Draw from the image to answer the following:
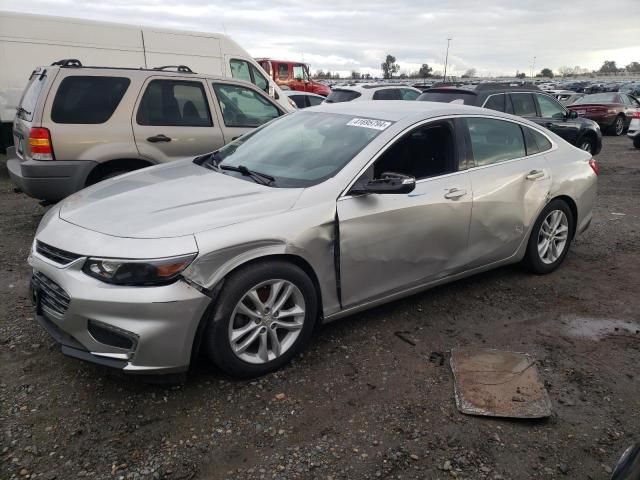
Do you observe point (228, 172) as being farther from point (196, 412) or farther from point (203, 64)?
point (203, 64)

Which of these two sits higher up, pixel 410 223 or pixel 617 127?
pixel 410 223

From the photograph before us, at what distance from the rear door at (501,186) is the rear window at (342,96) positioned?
29.5 feet

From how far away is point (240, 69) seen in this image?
1096 centimetres

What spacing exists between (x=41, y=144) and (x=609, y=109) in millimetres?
18027

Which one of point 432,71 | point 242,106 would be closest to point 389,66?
point 432,71

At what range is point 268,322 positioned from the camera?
309 cm

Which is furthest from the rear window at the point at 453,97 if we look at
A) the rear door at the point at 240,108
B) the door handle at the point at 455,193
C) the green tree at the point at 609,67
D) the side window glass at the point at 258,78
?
the green tree at the point at 609,67

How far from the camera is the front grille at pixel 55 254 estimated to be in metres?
2.85

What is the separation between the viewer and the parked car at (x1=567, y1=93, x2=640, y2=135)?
17828 mm

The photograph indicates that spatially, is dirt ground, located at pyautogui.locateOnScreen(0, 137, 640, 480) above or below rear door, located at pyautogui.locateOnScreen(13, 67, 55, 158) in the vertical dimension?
below

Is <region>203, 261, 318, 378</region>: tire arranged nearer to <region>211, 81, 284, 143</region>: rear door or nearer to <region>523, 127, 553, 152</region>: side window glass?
<region>523, 127, 553, 152</region>: side window glass

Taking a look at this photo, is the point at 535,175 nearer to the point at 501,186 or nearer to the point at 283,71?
the point at 501,186

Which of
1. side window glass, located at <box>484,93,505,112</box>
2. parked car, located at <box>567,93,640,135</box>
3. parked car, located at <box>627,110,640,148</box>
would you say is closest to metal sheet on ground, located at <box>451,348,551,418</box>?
side window glass, located at <box>484,93,505,112</box>

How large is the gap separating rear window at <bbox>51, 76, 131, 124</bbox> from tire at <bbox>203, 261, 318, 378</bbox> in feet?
11.8
